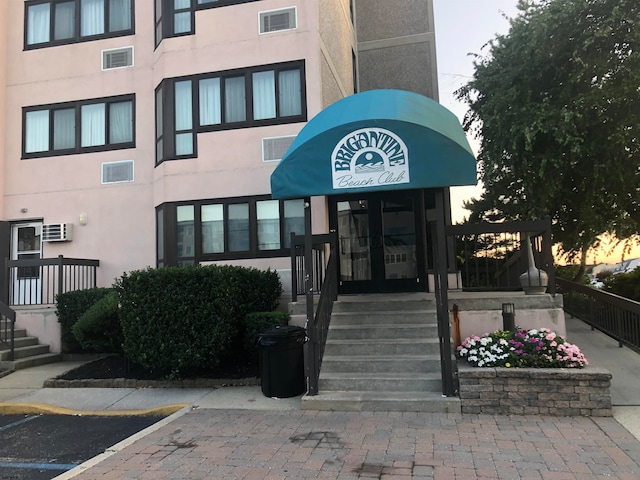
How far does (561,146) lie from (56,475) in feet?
36.2

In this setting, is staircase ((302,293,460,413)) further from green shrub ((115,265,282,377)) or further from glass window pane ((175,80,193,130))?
glass window pane ((175,80,193,130))

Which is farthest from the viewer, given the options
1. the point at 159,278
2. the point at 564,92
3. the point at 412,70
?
the point at 412,70

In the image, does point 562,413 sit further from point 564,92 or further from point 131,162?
point 131,162

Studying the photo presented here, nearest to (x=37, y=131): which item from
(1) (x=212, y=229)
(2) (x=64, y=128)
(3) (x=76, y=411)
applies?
(2) (x=64, y=128)

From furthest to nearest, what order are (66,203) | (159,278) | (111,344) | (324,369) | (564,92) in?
1. (66,203)
2. (564,92)
3. (111,344)
4. (159,278)
5. (324,369)

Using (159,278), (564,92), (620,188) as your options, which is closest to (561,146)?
(564,92)

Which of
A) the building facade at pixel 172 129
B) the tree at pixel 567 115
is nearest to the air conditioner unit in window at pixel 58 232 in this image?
the building facade at pixel 172 129

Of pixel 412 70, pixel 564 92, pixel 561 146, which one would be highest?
pixel 412 70

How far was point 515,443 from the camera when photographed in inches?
189

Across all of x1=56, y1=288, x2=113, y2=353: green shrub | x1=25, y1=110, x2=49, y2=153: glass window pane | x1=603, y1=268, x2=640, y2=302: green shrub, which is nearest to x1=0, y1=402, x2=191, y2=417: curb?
x1=56, y1=288, x2=113, y2=353: green shrub

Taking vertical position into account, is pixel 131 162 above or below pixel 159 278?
above

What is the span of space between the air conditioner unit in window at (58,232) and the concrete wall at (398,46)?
858cm

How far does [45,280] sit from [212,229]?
13.7ft

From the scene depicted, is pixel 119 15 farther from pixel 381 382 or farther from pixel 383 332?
pixel 381 382
